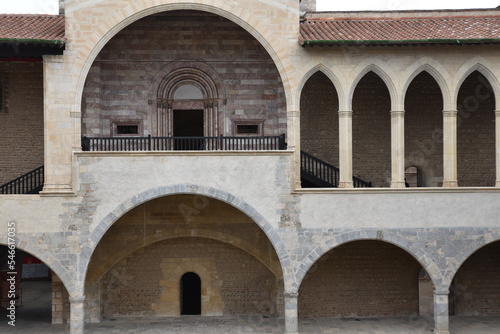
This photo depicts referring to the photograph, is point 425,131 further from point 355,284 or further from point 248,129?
point 248,129

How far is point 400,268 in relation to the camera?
18125mm

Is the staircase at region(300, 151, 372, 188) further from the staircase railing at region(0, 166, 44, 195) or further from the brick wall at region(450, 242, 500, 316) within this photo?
the staircase railing at region(0, 166, 44, 195)

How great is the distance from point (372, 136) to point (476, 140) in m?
3.20

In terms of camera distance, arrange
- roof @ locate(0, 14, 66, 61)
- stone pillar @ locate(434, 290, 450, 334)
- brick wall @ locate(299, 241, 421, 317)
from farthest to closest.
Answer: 1. brick wall @ locate(299, 241, 421, 317)
2. stone pillar @ locate(434, 290, 450, 334)
3. roof @ locate(0, 14, 66, 61)

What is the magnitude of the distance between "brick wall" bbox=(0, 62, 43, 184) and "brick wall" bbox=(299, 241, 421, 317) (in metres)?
8.99

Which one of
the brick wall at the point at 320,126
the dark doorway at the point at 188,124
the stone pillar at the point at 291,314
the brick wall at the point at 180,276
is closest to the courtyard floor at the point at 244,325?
the brick wall at the point at 180,276

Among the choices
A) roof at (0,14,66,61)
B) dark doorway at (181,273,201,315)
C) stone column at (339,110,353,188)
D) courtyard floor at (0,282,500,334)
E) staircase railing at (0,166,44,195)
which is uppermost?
roof at (0,14,66,61)

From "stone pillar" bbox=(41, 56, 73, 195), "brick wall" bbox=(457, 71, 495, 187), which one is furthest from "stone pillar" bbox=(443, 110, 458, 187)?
"stone pillar" bbox=(41, 56, 73, 195)

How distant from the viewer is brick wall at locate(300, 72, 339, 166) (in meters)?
18.5

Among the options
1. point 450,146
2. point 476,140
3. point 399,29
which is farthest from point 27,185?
point 476,140

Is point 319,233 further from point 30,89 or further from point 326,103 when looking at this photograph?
point 30,89

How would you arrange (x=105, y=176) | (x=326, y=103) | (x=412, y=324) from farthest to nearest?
(x=326, y=103) < (x=412, y=324) < (x=105, y=176)

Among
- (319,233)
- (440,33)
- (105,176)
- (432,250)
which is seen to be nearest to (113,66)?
(105,176)

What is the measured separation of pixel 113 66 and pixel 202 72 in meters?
2.62
